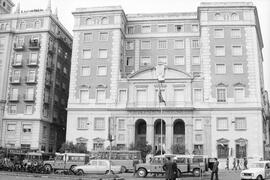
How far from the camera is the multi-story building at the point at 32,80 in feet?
223

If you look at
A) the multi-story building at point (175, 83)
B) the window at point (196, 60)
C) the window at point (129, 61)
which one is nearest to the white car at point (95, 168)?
the multi-story building at point (175, 83)

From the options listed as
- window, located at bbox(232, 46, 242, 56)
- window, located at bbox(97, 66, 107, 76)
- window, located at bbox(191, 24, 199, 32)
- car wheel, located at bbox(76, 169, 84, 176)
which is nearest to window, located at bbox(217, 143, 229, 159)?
window, located at bbox(232, 46, 242, 56)

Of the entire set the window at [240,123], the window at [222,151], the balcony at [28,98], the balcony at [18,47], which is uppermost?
the balcony at [18,47]

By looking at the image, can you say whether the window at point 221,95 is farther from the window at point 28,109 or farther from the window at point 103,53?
the window at point 28,109

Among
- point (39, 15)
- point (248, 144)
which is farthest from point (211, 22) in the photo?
point (39, 15)

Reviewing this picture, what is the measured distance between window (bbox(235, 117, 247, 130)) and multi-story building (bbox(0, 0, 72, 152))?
34107 mm

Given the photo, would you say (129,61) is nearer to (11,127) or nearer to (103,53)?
(103,53)

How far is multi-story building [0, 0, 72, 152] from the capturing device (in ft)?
223

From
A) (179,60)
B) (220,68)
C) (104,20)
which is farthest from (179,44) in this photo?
(104,20)

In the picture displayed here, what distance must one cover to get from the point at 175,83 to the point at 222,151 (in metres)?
14.0

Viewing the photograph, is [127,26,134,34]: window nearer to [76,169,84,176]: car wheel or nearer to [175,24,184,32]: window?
[175,24,184,32]: window

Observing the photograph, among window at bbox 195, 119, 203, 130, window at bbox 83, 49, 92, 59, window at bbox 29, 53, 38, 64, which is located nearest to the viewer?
window at bbox 195, 119, 203, 130

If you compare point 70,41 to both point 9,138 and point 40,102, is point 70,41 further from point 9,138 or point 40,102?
point 9,138

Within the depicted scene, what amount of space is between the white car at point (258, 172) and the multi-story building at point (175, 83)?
26.9 m
